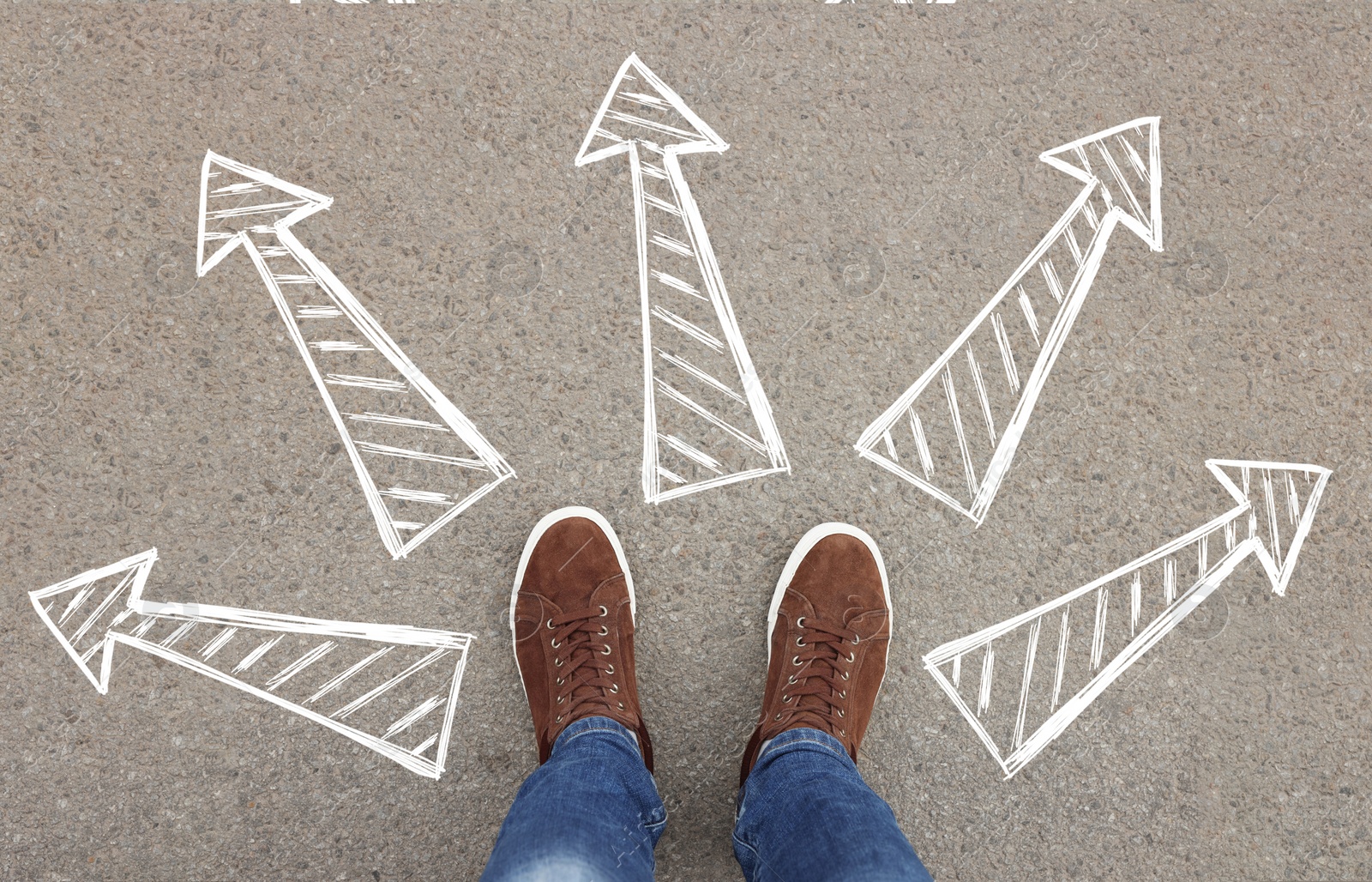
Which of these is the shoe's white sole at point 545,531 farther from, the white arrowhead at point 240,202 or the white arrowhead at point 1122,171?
the white arrowhead at point 1122,171

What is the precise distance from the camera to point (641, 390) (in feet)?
4.55

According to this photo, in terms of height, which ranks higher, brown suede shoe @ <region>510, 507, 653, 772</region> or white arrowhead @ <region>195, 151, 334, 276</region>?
white arrowhead @ <region>195, 151, 334, 276</region>

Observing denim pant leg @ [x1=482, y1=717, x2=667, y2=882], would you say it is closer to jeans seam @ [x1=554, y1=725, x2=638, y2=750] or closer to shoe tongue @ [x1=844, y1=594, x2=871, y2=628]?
jeans seam @ [x1=554, y1=725, x2=638, y2=750]

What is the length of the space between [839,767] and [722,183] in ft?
3.93

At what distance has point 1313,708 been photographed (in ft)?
4.70

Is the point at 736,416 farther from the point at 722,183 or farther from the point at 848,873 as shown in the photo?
the point at 848,873

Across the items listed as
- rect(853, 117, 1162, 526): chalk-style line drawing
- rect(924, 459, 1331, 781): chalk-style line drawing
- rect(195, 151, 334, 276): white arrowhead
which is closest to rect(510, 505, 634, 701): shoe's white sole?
rect(853, 117, 1162, 526): chalk-style line drawing

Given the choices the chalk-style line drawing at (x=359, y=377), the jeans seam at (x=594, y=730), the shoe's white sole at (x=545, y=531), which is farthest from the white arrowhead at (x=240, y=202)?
the jeans seam at (x=594, y=730)

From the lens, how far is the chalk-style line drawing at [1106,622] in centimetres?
141

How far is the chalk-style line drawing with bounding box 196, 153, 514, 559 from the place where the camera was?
137cm

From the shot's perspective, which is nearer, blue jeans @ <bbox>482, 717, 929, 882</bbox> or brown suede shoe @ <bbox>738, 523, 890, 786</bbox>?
blue jeans @ <bbox>482, 717, 929, 882</bbox>

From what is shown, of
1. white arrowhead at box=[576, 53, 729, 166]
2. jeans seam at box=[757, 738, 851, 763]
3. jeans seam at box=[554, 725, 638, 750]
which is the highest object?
white arrowhead at box=[576, 53, 729, 166]

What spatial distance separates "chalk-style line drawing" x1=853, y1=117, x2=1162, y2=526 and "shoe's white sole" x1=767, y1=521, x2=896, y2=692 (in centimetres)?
16

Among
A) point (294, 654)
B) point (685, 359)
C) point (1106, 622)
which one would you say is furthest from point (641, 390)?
point (1106, 622)
